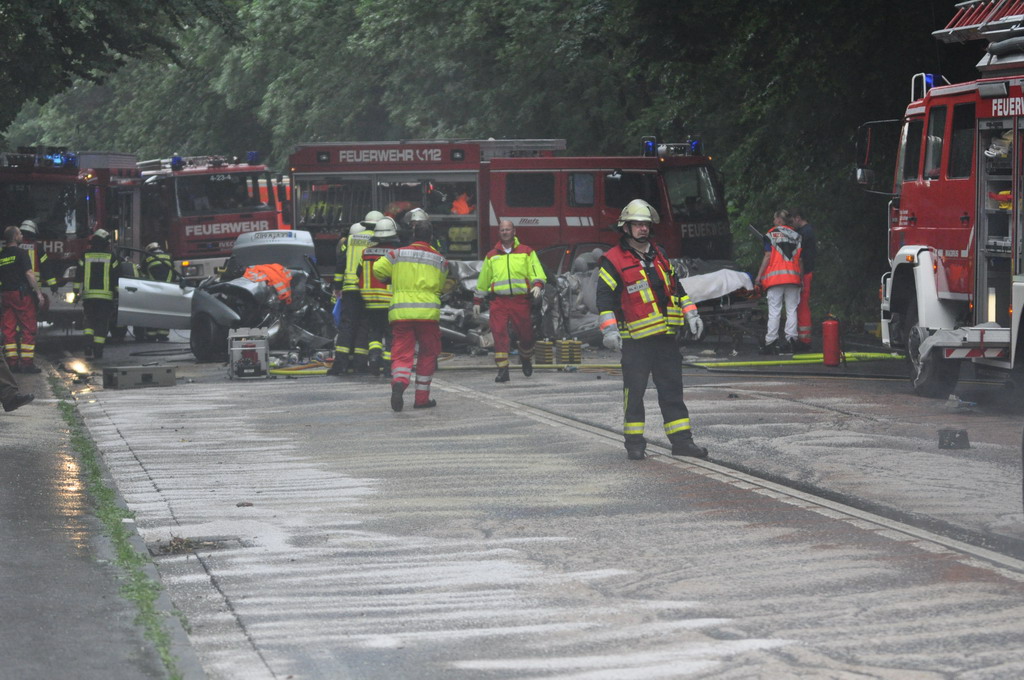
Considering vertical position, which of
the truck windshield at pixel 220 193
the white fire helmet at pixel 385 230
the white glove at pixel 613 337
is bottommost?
the white glove at pixel 613 337

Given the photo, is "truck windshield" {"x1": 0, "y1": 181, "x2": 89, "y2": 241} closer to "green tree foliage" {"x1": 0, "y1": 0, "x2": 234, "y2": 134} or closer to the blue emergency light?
"green tree foliage" {"x1": 0, "y1": 0, "x2": 234, "y2": 134}

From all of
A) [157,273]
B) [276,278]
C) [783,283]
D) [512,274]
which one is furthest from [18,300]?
[783,283]

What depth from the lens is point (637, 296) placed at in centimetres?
1128

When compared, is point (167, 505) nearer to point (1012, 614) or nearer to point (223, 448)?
point (223, 448)

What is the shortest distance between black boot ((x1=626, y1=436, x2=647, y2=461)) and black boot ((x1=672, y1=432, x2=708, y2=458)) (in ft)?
0.82

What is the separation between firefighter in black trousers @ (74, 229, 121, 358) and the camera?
854 inches

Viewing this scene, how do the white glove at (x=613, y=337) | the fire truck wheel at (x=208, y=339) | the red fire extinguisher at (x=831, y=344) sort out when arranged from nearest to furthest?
the white glove at (x=613, y=337) → the red fire extinguisher at (x=831, y=344) → the fire truck wheel at (x=208, y=339)

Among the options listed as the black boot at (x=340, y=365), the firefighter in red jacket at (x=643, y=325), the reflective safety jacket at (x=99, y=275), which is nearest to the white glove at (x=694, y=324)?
the firefighter in red jacket at (x=643, y=325)

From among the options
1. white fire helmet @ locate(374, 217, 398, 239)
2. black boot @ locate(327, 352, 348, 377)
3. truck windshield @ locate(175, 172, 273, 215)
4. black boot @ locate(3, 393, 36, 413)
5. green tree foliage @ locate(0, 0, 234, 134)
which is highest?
green tree foliage @ locate(0, 0, 234, 134)

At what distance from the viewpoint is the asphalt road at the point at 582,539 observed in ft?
19.9

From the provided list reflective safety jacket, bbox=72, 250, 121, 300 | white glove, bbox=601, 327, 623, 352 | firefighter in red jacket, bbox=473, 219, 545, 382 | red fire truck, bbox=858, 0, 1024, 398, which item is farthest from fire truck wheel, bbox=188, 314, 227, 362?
white glove, bbox=601, 327, 623, 352

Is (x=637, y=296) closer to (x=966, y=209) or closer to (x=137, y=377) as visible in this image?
(x=966, y=209)

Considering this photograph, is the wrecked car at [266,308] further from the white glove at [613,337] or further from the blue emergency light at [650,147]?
the white glove at [613,337]

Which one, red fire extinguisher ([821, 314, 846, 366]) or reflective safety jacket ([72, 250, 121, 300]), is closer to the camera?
red fire extinguisher ([821, 314, 846, 366])
